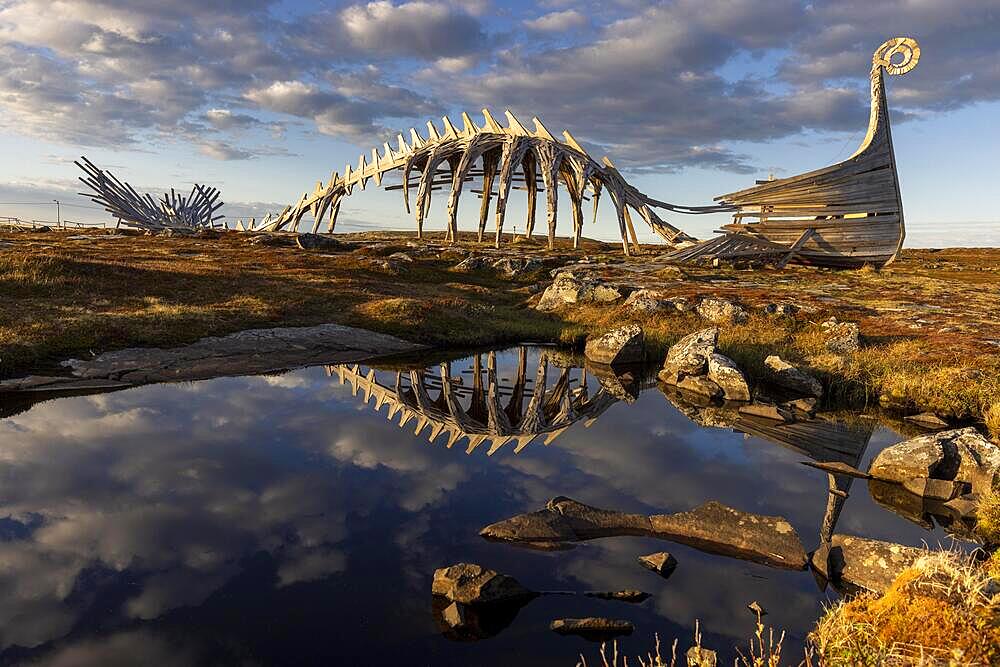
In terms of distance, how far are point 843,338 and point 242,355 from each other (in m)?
23.0

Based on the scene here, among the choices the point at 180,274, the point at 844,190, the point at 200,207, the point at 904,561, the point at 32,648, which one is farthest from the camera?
the point at 200,207

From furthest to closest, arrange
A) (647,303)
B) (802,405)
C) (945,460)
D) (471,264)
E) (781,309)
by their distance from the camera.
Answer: (471,264) → (647,303) → (781,309) → (802,405) → (945,460)

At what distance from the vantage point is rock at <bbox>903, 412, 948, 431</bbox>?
1789 cm

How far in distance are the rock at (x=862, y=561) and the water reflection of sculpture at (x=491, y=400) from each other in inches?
292

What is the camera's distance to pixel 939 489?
1298 centimetres

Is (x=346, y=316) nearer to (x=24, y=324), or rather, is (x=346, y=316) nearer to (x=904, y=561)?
(x=24, y=324)

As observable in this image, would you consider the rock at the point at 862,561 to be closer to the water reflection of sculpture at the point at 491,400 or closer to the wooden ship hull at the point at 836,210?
the water reflection of sculpture at the point at 491,400

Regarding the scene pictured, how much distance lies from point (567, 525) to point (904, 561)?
5.20m

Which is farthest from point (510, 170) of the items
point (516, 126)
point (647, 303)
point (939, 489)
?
point (939, 489)

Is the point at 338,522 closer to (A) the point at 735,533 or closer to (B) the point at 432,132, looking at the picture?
(A) the point at 735,533

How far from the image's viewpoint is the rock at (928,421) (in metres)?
17.9

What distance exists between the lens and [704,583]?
9.45 meters

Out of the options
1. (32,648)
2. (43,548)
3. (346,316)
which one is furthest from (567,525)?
(346,316)

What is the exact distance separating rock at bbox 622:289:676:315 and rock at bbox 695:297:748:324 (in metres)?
1.51
